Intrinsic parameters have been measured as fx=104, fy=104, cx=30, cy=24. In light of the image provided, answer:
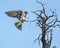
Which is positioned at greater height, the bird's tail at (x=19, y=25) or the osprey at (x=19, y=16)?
the osprey at (x=19, y=16)

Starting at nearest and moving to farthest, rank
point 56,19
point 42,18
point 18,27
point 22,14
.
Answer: point 18,27, point 22,14, point 42,18, point 56,19

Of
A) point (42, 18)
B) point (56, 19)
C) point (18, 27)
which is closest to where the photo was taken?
point (18, 27)

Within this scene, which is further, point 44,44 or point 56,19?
point 56,19

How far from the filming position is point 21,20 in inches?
53.9

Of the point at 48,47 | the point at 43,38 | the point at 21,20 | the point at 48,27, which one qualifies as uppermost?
the point at 21,20

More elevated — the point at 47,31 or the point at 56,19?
the point at 56,19

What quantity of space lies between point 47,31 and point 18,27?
460 mm

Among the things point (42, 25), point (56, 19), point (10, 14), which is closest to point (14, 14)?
point (10, 14)

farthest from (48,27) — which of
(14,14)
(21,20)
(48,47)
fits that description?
(14,14)

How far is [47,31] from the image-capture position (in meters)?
1.54

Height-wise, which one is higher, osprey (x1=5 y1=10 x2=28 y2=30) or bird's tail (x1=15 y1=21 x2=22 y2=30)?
osprey (x1=5 y1=10 x2=28 y2=30)

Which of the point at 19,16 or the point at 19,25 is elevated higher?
the point at 19,16

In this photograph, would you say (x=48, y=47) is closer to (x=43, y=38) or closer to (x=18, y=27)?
(x=43, y=38)

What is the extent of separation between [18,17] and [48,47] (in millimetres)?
574
